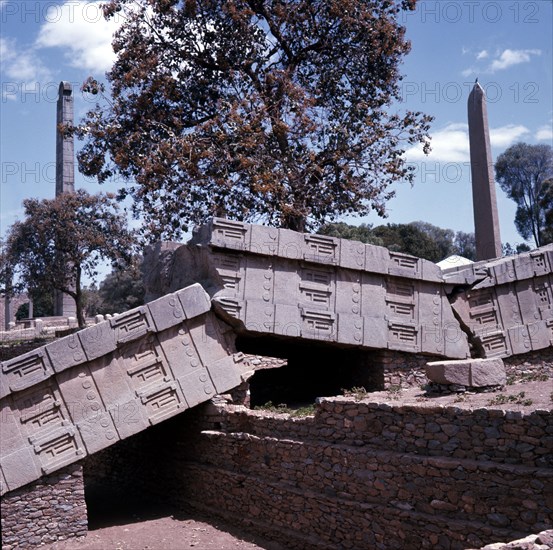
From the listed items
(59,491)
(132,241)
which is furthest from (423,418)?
(132,241)

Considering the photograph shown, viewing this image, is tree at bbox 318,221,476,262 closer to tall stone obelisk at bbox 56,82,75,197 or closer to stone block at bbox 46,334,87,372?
tall stone obelisk at bbox 56,82,75,197

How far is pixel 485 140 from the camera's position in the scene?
2220cm

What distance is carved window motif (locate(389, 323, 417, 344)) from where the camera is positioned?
14.2 m

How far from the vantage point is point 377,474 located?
33.5 feet

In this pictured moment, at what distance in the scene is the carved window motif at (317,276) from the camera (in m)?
13.9

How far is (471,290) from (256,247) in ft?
15.2

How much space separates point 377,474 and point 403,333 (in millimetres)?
4564

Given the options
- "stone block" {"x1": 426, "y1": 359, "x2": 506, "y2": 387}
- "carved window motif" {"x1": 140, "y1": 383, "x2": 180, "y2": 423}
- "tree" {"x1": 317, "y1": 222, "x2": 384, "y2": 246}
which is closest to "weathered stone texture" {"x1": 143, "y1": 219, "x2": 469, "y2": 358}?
"carved window motif" {"x1": 140, "y1": 383, "x2": 180, "y2": 423}

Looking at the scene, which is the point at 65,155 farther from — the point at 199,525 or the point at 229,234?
the point at 199,525

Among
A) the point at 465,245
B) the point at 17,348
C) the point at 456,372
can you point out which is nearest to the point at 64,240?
the point at 17,348

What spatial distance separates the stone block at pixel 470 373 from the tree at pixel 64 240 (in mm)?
20562

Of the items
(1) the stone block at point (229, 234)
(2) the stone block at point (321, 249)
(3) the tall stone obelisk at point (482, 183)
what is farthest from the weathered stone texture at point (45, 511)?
(3) the tall stone obelisk at point (482, 183)

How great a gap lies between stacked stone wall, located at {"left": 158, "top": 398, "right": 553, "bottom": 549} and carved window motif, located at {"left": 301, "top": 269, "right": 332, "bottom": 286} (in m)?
2.75

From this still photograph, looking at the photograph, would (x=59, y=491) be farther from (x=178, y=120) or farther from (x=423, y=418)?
(x=178, y=120)
